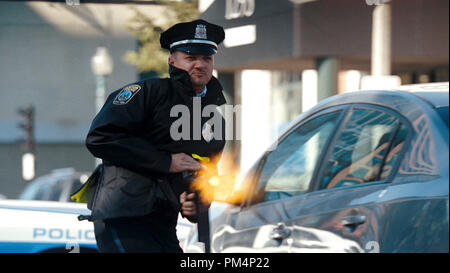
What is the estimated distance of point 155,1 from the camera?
1055 cm

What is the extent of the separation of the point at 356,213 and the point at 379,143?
360 mm

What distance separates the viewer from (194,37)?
368 cm

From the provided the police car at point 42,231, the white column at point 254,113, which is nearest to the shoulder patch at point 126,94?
the police car at point 42,231

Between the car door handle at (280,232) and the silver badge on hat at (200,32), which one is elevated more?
the silver badge on hat at (200,32)

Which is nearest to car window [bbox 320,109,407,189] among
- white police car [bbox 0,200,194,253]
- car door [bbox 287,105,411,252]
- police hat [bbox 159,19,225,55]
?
car door [bbox 287,105,411,252]

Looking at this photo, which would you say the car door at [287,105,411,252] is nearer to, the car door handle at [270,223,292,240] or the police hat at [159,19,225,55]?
the car door handle at [270,223,292,240]

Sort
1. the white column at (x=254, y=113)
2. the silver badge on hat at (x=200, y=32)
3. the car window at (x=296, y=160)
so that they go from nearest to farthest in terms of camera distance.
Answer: the silver badge on hat at (x=200, y=32) → the car window at (x=296, y=160) → the white column at (x=254, y=113)

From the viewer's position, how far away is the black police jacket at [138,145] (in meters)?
3.45

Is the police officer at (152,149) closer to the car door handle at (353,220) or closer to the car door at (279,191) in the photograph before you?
the car door handle at (353,220)

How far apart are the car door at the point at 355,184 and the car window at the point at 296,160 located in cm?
15

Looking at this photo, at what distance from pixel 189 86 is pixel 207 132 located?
0.20 meters

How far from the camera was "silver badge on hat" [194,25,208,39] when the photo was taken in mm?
3676

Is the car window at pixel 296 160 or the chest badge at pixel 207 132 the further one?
the car window at pixel 296 160

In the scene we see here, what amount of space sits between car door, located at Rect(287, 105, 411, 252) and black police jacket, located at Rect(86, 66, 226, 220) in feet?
2.24
